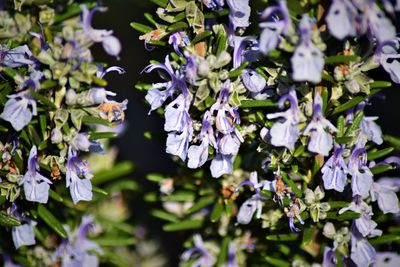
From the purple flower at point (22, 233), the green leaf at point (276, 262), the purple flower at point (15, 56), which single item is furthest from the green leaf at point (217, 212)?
the purple flower at point (15, 56)

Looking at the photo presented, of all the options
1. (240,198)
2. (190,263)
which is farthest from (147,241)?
(240,198)

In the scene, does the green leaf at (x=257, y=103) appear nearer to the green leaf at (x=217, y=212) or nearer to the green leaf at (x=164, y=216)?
the green leaf at (x=217, y=212)

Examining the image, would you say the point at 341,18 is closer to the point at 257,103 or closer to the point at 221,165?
the point at 257,103

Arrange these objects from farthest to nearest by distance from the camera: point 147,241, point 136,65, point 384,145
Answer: point 136,65 < point 147,241 < point 384,145

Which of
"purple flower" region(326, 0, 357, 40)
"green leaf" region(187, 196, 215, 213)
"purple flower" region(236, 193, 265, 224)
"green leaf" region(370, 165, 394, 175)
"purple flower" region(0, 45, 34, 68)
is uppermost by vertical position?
"purple flower" region(326, 0, 357, 40)

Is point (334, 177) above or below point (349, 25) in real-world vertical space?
below

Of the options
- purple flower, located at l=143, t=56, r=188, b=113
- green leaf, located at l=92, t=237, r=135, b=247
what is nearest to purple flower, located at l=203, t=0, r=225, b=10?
purple flower, located at l=143, t=56, r=188, b=113

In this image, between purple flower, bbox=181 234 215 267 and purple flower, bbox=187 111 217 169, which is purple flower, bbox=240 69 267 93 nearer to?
purple flower, bbox=187 111 217 169

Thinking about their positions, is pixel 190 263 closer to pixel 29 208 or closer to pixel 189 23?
pixel 29 208

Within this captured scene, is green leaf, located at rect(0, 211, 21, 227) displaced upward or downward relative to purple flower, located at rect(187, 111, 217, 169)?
downward
